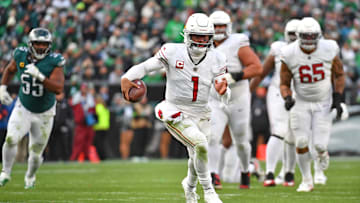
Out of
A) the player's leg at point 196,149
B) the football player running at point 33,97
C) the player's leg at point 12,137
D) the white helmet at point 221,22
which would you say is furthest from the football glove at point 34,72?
the white helmet at point 221,22

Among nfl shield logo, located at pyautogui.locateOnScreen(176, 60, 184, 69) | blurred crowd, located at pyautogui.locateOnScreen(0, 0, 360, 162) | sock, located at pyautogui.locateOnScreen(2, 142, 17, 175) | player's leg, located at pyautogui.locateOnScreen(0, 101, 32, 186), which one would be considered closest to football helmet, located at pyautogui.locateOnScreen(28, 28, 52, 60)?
player's leg, located at pyautogui.locateOnScreen(0, 101, 32, 186)

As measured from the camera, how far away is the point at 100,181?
10219 millimetres

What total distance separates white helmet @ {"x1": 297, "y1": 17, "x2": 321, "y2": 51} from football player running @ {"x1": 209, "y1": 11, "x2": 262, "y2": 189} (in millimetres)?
641

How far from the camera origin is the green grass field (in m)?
7.38

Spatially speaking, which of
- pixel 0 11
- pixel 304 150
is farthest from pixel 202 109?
pixel 0 11

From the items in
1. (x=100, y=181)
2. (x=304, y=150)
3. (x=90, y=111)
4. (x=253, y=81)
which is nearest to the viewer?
(x=304, y=150)

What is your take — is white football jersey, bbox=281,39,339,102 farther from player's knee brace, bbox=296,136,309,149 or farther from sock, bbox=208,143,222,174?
sock, bbox=208,143,222,174

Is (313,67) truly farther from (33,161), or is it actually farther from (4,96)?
(4,96)

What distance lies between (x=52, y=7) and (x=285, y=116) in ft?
31.0

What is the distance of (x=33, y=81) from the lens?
857 cm

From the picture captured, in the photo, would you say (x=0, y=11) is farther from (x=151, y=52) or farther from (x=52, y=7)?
(x=151, y=52)

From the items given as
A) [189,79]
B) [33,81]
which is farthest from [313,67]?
[33,81]

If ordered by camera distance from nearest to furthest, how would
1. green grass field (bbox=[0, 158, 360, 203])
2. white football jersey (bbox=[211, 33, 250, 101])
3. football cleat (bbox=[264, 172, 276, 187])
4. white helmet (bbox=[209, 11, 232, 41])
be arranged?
green grass field (bbox=[0, 158, 360, 203])
white helmet (bbox=[209, 11, 232, 41])
white football jersey (bbox=[211, 33, 250, 101])
football cleat (bbox=[264, 172, 276, 187])

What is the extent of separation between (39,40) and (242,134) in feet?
8.34
